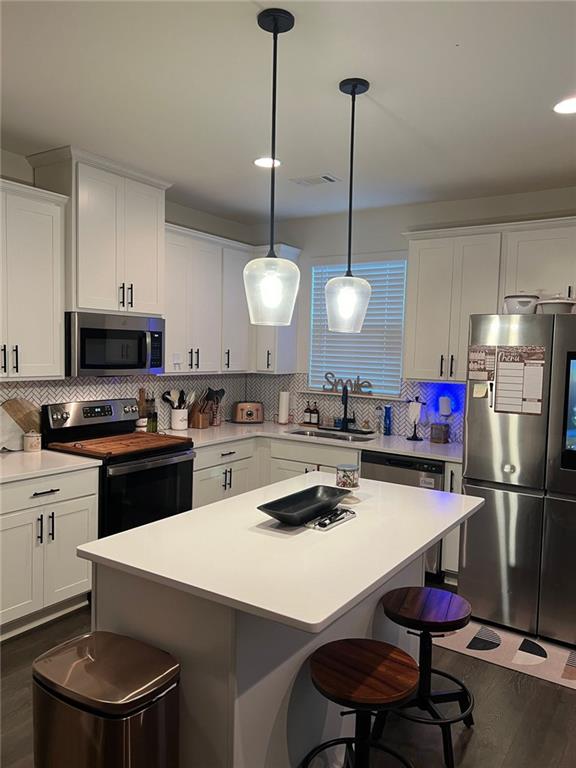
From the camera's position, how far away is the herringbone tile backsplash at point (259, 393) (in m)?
3.70

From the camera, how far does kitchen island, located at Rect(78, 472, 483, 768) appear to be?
1.62 m

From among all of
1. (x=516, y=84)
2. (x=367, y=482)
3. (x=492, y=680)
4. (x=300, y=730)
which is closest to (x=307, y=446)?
(x=367, y=482)

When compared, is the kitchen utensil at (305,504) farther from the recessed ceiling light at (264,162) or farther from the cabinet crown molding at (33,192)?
the cabinet crown molding at (33,192)

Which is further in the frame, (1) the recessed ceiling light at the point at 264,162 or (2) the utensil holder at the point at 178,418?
(2) the utensil holder at the point at 178,418

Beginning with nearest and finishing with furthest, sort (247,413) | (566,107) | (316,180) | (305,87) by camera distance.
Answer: (305,87)
(566,107)
(316,180)
(247,413)

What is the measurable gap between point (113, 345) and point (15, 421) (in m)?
0.74

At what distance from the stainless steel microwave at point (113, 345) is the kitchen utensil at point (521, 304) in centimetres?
230

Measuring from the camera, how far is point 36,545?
9.88 feet

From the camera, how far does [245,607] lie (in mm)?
1513

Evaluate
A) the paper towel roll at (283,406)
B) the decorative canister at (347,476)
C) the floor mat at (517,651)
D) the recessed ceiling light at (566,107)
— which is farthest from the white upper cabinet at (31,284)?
the floor mat at (517,651)

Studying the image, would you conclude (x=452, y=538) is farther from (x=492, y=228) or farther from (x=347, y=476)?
(x=492, y=228)

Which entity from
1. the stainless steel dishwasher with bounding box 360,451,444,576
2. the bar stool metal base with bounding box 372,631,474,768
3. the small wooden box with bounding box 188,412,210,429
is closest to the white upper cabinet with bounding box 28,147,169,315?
the small wooden box with bounding box 188,412,210,429

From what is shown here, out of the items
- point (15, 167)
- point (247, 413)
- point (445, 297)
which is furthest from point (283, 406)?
point (15, 167)

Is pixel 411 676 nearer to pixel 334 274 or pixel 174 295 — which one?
pixel 174 295
